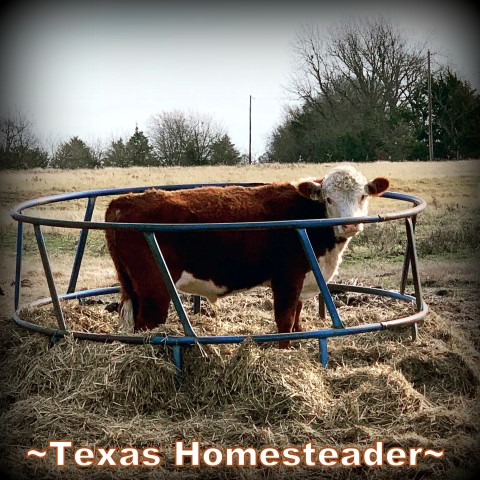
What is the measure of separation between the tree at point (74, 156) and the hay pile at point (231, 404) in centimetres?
2087

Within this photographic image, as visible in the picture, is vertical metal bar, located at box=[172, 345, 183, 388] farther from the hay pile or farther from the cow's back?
the cow's back

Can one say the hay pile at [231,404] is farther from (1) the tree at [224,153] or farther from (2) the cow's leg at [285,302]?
(1) the tree at [224,153]

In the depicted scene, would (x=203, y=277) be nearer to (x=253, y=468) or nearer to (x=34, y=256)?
(x=253, y=468)

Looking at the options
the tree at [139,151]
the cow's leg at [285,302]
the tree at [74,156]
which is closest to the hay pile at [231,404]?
the cow's leg at [285,302]

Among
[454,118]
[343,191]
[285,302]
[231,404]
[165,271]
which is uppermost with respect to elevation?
[454,118]

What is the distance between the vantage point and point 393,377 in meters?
5.70

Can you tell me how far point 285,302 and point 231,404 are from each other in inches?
47.4

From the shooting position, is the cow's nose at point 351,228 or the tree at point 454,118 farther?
the tree at point 454,118

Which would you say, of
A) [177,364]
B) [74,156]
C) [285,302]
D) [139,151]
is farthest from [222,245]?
[139,151]

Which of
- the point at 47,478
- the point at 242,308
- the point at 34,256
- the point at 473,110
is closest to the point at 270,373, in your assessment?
the point at 47,478

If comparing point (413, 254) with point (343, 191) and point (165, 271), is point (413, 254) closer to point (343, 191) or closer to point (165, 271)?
point (343, 191)

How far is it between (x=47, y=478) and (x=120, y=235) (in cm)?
198

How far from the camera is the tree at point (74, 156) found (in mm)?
26547

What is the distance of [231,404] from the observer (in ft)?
17.6
